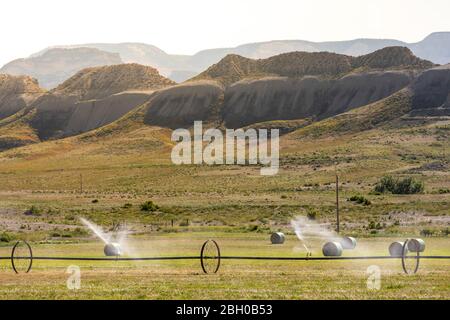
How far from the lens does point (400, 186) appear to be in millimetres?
99062

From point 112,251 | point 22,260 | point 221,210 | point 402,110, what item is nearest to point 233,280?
point 112,251

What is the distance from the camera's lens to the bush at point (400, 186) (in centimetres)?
9756

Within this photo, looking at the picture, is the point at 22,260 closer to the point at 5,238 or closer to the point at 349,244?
the point at 5,238

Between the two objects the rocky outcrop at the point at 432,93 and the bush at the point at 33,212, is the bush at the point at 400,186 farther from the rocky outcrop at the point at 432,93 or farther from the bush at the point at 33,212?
the rocky outcrop at the point at 432,93

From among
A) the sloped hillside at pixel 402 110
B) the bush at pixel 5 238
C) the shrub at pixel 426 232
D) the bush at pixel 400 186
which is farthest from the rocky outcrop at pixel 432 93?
the bush at pixel 5 238

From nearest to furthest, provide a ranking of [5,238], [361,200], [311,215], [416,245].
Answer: [416,245] → [5,238] → [311,215] → [361,200]

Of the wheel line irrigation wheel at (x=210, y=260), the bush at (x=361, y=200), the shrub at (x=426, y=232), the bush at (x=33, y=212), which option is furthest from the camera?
the bush at (x=361, y=200)

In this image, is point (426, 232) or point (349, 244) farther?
point (426, 232)

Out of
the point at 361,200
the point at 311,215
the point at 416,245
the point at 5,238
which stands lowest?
the point at 311,215

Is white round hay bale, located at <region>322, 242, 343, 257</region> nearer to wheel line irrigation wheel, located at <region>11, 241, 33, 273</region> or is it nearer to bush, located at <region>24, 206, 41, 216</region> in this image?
wheel line irrigation wheel, located at <region>11, 241, 33, 273</region>

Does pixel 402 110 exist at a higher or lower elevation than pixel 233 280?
higher

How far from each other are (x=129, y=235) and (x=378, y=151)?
273 feet
